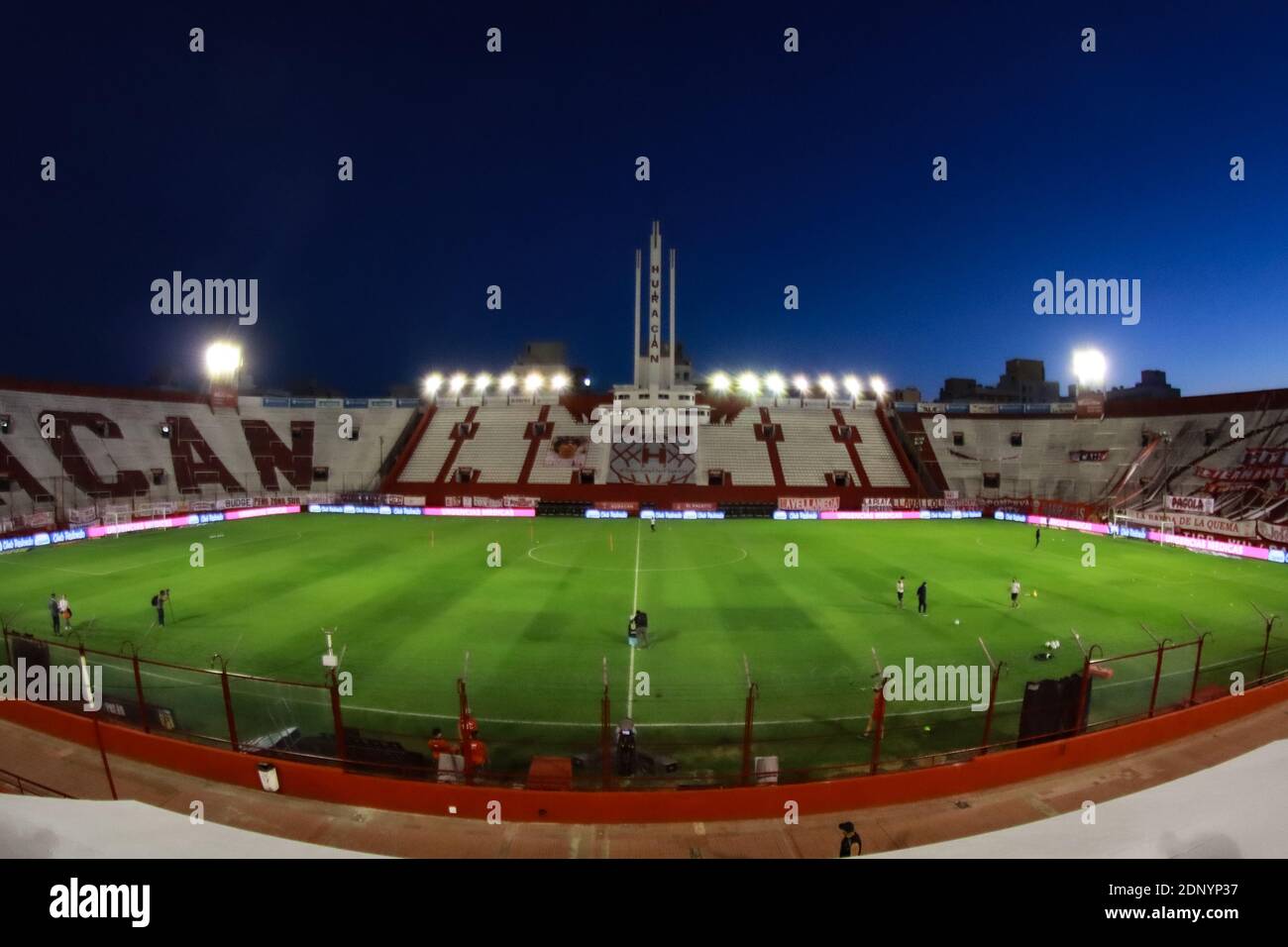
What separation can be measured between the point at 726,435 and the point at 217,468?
149ft

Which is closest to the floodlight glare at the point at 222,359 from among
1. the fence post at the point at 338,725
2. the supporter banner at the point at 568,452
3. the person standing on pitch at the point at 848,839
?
the supporter banner at the point at 568,452

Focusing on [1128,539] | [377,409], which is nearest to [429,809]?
[1128,539]

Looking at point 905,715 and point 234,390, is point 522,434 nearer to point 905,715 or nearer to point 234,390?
point 234,390

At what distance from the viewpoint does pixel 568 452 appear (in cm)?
6469

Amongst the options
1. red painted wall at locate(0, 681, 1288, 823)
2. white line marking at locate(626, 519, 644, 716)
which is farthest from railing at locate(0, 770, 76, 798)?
white line marking at locate(626, 519, 644, 716)

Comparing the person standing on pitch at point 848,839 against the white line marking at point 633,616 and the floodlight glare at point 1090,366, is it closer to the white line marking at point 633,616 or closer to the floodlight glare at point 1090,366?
the white line marking at point 633,616

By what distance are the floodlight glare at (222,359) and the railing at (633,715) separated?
51447 mm

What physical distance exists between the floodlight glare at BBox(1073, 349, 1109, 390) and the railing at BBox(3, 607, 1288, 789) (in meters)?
47.9

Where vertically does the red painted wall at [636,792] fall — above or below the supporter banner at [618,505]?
below

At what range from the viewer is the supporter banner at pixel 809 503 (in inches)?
2245

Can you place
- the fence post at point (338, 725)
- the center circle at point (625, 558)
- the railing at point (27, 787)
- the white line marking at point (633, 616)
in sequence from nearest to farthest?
the fence post at point (338, 725), the railing at point (27, 787), the white line marking at point (633, 616), the center circle at point (625, 558)

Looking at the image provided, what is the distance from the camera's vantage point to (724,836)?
→ 10703mm

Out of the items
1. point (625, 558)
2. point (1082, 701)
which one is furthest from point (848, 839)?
point (625, 558)

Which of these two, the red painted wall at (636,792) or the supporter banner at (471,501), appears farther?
the supporter banner at (471,501)
